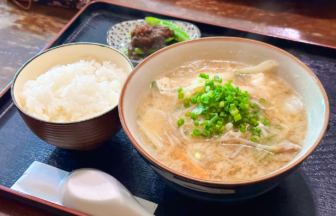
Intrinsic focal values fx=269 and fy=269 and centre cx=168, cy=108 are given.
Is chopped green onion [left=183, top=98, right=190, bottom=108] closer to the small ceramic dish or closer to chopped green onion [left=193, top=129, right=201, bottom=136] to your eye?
chopped green onion [left=193, top=129, right=201, bottom=136]

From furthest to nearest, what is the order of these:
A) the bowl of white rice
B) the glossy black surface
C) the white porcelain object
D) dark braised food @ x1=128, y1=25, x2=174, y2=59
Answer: dark braised food @ x1=128, y1=25, x2=174, y2=59 → the bowl of white rice → the glossy black surface → the white porcelain object

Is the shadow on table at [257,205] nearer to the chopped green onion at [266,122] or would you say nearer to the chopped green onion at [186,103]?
the chopped green onion at [266,122]

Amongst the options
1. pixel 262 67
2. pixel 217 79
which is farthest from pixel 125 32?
pixel 262 67

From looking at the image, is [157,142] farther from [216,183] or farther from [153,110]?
[216,183]

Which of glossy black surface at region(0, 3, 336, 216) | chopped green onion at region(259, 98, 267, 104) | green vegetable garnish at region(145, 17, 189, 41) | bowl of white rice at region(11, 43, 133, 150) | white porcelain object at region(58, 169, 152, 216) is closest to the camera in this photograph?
white porcelain object at region(58, 169, 152, 216)

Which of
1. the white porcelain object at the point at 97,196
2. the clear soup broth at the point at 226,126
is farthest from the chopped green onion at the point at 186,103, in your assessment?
the white porcelain object at the point at 97,196

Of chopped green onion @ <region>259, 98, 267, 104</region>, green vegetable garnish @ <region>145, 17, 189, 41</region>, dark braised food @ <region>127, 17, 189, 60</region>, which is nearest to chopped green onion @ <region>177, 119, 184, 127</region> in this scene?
chopped green onion @ <region>259, 98, 267, 104</region>

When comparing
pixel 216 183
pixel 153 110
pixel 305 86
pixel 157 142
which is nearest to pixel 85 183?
pixel 157 142
